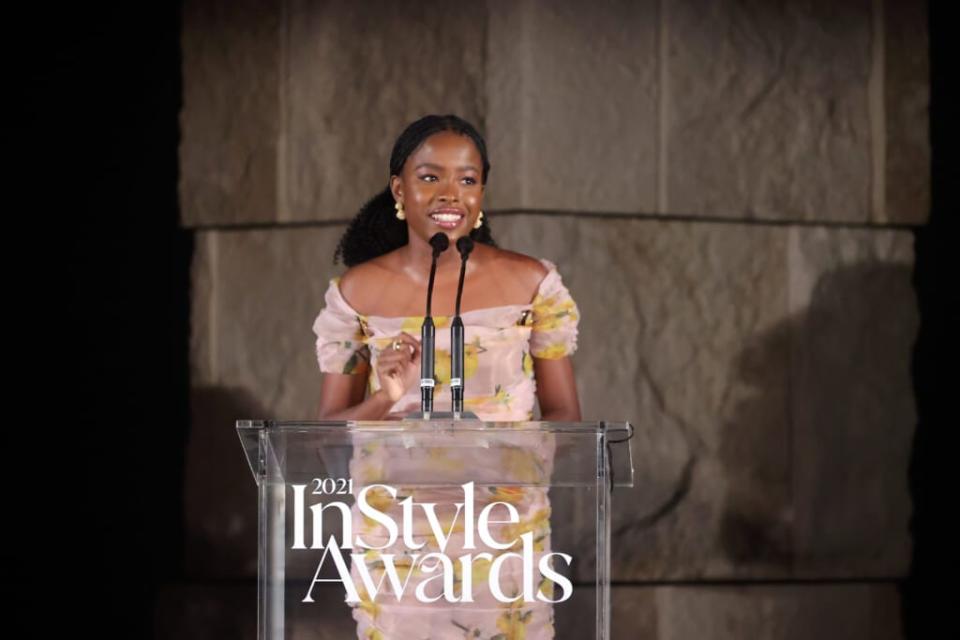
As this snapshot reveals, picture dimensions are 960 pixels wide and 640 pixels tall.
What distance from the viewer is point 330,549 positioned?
2332mm

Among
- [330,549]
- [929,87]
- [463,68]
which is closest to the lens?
[330,549]

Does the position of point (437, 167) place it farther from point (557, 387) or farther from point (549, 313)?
point (557, 387)

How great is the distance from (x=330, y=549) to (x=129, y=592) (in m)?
2.10

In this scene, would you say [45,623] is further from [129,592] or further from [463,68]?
Result: [463,68]

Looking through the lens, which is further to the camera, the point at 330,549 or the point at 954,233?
the point at 954,233

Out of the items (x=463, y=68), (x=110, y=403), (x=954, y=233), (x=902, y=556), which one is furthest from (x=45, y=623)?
(x=954, y=233)

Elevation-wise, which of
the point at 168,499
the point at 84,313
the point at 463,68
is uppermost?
the point at 463,68

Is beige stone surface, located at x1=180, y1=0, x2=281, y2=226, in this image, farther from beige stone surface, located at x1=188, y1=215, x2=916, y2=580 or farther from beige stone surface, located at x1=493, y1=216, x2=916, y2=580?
beige stone surface, located at x1=493, y1=216, x2=916, y2=580

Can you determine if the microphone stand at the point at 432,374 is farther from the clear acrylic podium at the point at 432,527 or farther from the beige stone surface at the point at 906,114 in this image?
the beige stone surface at the point at 906,114

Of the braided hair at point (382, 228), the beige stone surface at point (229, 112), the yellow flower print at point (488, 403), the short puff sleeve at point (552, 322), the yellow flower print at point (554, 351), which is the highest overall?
A: the beige stone surface at point (229, 112)

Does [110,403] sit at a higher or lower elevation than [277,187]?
lower

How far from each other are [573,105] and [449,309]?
128cm

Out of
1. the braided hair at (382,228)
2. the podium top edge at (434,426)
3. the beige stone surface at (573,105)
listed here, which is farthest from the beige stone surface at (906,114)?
the podium top edge at (434,426)

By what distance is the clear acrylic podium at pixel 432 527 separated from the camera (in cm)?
231
